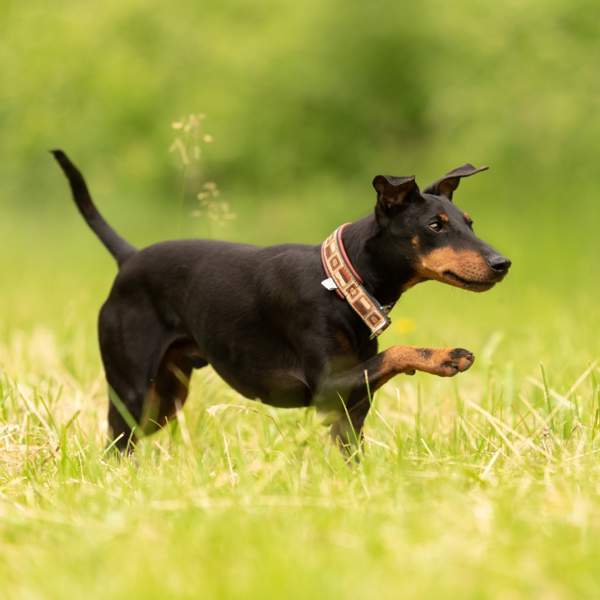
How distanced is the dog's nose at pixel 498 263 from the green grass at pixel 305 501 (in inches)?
21.6

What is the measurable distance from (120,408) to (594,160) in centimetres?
914

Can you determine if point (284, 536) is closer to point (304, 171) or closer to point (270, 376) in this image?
point (270, 376)

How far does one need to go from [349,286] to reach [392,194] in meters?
0.35

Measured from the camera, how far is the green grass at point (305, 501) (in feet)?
7.07

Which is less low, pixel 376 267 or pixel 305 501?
pixel 376 267

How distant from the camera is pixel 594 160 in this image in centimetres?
1188

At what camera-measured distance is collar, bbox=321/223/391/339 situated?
3.39 metres

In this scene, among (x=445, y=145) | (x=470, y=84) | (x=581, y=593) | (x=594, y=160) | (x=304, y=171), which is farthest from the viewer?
(x=304, y=171)

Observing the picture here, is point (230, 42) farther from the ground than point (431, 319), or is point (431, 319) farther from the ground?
point (230, 42)

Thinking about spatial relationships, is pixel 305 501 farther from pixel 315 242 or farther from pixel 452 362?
pixel 315 242

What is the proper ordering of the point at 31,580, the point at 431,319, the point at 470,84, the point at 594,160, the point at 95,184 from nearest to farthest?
the point at 31,580
the point at 431,319
the point at 594,160
the point at 470,84
the point at 95,184

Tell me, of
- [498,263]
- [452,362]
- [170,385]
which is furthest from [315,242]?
[452,362]

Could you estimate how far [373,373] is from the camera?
11.0ft

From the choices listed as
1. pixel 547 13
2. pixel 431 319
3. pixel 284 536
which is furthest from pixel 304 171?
pixel 284 536
